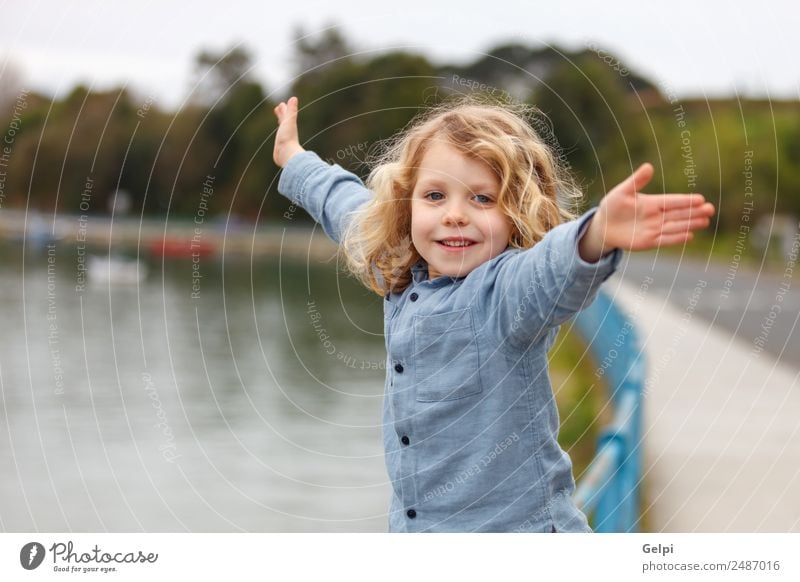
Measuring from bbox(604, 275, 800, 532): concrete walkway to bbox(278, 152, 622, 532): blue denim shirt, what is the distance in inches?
90.9

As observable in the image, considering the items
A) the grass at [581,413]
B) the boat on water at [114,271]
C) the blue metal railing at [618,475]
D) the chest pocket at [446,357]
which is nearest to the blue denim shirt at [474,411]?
the chest pocket at [446,357]

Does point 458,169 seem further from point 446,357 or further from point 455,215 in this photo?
point 446,357

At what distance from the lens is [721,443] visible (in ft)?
19.2

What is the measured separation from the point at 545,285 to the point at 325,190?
703 mm

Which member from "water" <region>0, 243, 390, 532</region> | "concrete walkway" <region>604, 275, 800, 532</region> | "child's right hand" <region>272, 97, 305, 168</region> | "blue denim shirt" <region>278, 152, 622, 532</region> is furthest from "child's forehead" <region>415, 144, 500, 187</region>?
"water" <region>0, 243, 390, 532</region>

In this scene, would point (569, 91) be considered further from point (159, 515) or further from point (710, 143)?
point (710, 143)

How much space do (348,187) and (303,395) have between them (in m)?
13.1

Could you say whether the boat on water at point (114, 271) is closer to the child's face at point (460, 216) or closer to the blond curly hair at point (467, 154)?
the blond curly hair at point (467, 154)

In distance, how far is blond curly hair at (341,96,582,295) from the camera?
1.91 meters

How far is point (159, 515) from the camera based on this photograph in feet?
37.4

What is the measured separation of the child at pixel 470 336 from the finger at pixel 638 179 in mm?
269

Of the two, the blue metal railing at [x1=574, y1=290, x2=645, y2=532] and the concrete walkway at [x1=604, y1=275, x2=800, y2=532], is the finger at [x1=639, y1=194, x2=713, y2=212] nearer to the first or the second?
the blue metal railing at [x1=574, y1=290, x2=645, y2=532]

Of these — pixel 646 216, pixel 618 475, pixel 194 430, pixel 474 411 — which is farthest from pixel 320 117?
pixel 194 430
